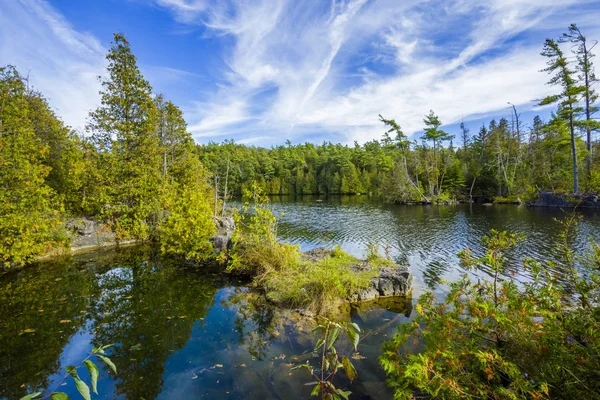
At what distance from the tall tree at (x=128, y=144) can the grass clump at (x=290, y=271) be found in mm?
7800

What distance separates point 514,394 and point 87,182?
719 inches

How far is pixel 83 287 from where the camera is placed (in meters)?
9.01

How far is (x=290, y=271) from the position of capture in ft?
29.1

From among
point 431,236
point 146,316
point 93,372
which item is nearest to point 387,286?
point 146,316

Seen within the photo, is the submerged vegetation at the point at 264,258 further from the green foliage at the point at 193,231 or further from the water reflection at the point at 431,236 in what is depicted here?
the water reflection at the point at 431,236

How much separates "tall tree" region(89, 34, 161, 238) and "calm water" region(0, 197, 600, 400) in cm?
341

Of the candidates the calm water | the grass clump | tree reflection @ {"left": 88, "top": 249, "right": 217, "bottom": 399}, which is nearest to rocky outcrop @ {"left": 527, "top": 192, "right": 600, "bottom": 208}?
the calm water

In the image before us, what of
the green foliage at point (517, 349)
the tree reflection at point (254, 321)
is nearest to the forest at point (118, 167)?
the tree reflection at point (254, 321)

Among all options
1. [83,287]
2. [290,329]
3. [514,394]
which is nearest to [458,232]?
[290,329]

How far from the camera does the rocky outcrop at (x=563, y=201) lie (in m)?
25.5

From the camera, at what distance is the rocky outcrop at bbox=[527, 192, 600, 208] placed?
2545 cm

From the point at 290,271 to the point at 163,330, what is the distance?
3.75m

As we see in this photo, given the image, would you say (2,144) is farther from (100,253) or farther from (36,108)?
(36,108)

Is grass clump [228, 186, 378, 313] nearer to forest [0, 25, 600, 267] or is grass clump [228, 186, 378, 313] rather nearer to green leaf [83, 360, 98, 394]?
forest [0, 25, 600, 267]
